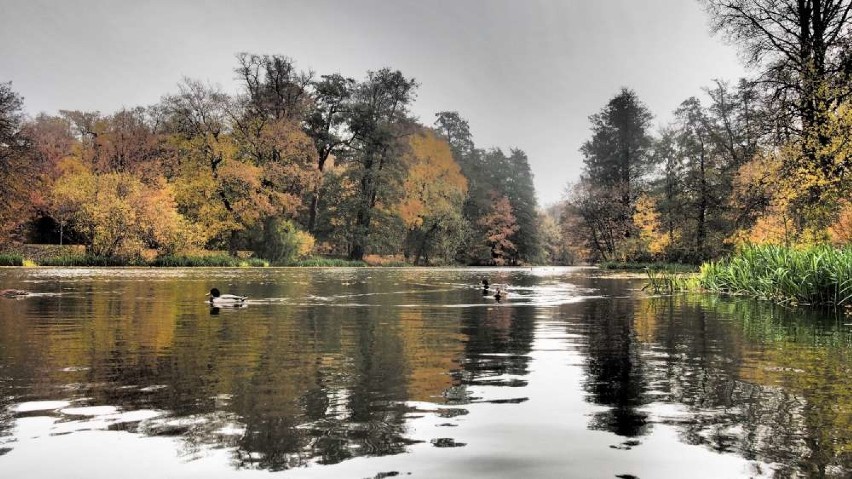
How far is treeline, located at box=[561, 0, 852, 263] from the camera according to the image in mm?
25219

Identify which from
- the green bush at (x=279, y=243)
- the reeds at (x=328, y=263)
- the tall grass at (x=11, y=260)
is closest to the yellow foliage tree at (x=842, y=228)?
the green bush at (x=279, y=243)

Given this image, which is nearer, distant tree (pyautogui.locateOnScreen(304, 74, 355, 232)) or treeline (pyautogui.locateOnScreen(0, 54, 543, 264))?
treeline (pyautogui.locateOnScreen(0, 54, 543, 264))

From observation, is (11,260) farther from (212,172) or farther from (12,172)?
(212,172)

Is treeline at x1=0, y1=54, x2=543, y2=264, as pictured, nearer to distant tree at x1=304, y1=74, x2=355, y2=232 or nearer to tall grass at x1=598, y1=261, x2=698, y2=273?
distant tree at x1=304, y1=74, x2=355, y2=232

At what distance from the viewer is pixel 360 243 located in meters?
67.2

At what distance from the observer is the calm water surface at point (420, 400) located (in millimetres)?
4566

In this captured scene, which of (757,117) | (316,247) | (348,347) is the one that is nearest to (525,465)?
(348,347)

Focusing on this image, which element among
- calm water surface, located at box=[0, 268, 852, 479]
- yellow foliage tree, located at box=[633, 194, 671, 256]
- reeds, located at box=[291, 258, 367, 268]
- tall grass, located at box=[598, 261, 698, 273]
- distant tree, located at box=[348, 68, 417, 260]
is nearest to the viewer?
calm water surface, located at box=[0, 268, 852, 479]

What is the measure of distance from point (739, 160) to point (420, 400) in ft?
151

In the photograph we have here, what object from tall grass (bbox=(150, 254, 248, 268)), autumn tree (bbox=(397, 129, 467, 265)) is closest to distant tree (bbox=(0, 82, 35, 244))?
tall grass (bbox=(150, 254, 248, 268))

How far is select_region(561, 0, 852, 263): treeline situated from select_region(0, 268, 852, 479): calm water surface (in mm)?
13740

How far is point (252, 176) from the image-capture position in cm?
5644

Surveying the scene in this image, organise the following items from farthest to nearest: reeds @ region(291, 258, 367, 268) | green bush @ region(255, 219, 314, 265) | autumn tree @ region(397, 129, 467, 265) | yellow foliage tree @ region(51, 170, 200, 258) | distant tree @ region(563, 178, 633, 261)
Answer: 1. autumn tree @ region(397, 129, 467, 265)
2. distant tree @ region(563, 178, 633, 261)
3. reeds @ region(291, 258, 367, 268)
4. green bush @ region(255, 219, 314, 265)
5. yellow foliage tree @ region(51, 170, 200, 258)

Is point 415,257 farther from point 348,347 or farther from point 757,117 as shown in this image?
point 348,347
